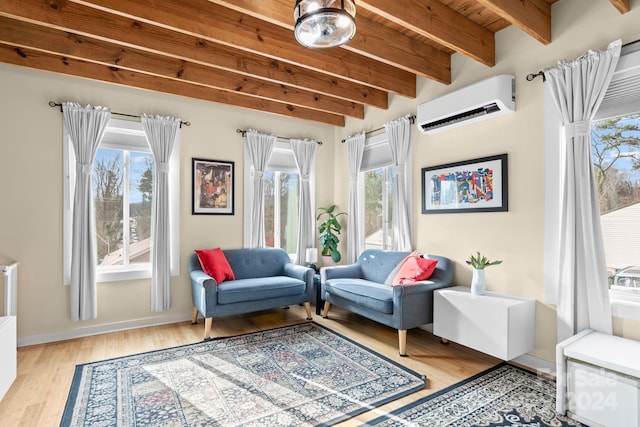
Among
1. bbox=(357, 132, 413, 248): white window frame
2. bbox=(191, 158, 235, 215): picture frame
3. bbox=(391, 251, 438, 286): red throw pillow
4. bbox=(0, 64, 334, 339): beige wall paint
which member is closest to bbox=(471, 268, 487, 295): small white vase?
bbox=(391, 251, 438, 286): red throw pillow

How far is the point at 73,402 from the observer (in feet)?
7.48

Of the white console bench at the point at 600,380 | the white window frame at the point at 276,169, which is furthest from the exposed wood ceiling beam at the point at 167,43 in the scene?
the white console bench at the point at 600,380

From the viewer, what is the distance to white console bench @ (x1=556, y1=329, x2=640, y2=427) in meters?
1.86

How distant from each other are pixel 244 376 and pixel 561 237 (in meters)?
2.63

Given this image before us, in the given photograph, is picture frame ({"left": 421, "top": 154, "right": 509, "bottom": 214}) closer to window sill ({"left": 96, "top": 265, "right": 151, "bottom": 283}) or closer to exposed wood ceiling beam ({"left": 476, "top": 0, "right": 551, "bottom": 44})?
exposed wood ceiling beam ({"left": 476, "top": 0, "right": 551, "bottom": 44})

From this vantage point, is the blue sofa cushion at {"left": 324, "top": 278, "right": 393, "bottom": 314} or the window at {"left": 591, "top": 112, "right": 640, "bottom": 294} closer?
the window at {"left": 591, "top": 112, "right": 640, "bottom": 294}

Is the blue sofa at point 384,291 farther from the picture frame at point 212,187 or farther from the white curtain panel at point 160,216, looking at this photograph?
the white curtain panel at point 160,216

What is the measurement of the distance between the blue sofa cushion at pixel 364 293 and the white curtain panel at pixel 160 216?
1834 millimetres

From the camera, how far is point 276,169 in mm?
4773

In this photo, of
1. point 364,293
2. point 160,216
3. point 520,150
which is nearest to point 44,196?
point 160,216

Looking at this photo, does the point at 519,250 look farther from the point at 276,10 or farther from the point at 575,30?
the point at 276,10

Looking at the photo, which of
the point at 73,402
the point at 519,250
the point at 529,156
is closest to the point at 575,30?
the point at 529,156

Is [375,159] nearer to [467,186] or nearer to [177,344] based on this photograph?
[467,186]

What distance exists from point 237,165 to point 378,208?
192 centimetres
